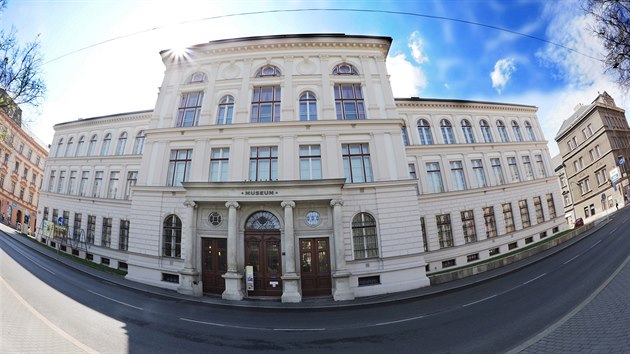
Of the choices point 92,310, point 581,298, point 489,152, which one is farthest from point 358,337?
point 489,152

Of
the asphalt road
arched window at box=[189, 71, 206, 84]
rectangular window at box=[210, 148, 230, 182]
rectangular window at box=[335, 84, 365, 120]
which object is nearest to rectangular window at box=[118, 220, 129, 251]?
the asphalt road

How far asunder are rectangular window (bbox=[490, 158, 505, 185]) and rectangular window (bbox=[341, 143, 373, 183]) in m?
18.7

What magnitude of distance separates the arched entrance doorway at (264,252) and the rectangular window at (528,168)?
101 ft

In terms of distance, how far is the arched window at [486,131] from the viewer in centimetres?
2876

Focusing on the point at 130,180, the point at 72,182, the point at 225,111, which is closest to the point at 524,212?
the point at 225,111

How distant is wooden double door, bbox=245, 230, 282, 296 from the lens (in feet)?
50.6

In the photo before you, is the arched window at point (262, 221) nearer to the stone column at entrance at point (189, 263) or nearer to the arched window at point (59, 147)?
the stone column at entrance at point (189, 263)

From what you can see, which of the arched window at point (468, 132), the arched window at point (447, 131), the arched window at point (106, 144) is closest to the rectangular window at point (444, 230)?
the arched window at point (447, 131)

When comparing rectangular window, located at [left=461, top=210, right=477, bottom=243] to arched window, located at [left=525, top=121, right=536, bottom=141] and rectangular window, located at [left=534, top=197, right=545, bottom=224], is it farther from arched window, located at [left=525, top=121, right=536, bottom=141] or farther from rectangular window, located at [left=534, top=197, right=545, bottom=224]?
arched window, located at [left=525, top=121, right=536, bottom=141]

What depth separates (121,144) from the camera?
94.4 ft

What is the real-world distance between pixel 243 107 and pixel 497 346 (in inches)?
748

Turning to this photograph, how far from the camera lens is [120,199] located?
26.5 metres

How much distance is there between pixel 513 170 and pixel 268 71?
29.5 metres

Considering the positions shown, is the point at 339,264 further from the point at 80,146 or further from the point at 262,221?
the point at 80,146
